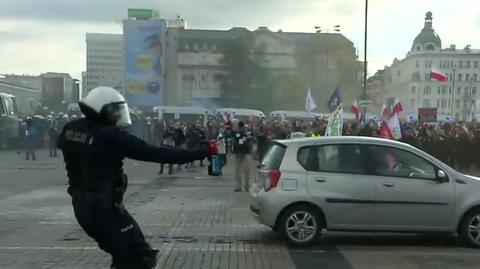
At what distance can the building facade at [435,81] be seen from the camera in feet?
292

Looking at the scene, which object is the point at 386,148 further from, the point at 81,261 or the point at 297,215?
the point at 81,261

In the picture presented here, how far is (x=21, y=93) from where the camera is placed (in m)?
49.6

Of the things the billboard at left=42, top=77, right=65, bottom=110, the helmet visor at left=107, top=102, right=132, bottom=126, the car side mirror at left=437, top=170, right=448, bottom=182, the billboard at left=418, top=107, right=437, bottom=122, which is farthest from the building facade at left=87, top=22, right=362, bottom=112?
→ the helmet visor at left=107, top=102, right=132, bottom=126

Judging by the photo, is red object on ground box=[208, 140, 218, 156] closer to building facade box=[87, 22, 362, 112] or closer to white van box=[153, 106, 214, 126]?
white van box=[153, 106, 214, 126]

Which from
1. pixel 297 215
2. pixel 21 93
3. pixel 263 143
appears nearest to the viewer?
pixel 297 215

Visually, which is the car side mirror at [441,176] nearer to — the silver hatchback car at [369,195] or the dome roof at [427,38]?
the silver hatchback car at [369,195]

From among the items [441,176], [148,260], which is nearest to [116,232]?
[148,260]

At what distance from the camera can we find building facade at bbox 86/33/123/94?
73.2 m

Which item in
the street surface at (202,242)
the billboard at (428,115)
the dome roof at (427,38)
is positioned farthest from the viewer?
the dome roof at (427,38)

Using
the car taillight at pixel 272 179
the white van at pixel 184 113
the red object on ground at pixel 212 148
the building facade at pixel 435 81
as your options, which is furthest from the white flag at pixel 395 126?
the building facade at pixel 435 81

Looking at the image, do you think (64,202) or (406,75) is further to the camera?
(406,75)

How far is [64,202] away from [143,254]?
1001cm

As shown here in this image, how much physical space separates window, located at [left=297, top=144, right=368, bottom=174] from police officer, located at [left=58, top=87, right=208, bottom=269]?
5159 millimetres

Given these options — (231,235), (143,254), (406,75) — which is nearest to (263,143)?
(231,235)
